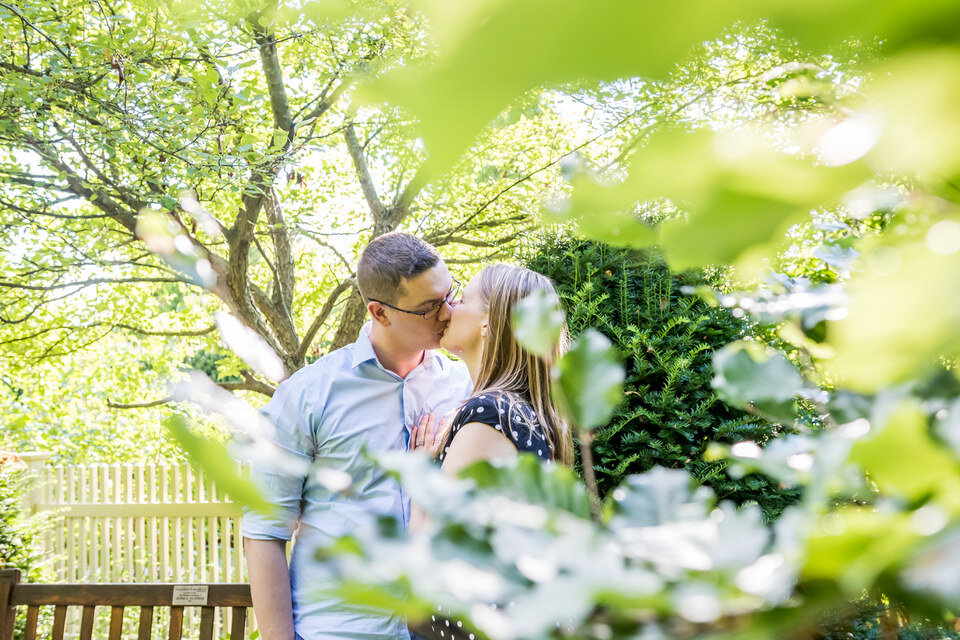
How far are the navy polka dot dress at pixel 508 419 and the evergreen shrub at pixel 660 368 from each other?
4.53 ft

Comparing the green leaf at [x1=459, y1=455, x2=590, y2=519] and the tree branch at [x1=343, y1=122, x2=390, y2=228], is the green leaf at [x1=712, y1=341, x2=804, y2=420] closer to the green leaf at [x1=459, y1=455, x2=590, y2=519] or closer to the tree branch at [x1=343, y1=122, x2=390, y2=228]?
the green leaf at [x1=459, y1=455, x2=590, y2=519]

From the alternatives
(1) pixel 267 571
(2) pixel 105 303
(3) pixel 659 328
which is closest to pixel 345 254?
(2) pixel 105 303

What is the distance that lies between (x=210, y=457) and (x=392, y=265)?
2296 millimetres

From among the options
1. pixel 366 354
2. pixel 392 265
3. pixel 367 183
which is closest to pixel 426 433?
pixel 366 354

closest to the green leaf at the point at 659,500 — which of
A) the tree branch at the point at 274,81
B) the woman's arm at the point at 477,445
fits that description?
the woman's arm at the point at 477,445

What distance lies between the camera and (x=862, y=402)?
31cm

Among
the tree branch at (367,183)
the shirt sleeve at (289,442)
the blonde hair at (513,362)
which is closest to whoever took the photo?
the blonde hair at (513,362)

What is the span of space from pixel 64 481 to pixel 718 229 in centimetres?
843

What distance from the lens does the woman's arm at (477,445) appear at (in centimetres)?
159

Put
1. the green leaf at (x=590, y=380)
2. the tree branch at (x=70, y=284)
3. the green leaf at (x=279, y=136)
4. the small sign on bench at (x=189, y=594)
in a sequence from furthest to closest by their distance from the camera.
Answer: the tree branch at (x=70, y=284)
the small sign on bench at (x=189, y=594)
the green leaf at (x=279, y=136)
the green leaf at (x=590, y=380)

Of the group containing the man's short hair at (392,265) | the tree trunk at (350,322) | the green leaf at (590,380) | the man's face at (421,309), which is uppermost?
the tree trunk at (350,322)

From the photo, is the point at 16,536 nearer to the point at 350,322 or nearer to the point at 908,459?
the point at 350,322

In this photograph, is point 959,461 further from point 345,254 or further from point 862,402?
point 345,254

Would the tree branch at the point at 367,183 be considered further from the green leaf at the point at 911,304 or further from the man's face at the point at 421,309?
the green leaf at the point at 911,304
